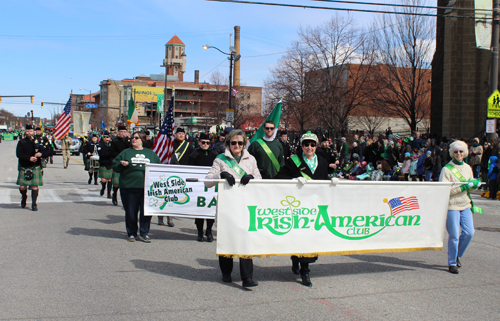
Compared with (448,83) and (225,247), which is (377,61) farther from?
(225,247)

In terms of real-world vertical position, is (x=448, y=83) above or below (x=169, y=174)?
above

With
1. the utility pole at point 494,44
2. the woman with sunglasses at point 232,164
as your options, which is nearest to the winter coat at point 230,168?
the woman with sunglasses at point 232,164

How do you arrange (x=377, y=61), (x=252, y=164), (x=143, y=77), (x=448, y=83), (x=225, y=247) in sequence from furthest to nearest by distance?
(x=143, y=77), (x=377, y=61), (x=448, y=83), (x=252, y=164), (x=225, y=247)

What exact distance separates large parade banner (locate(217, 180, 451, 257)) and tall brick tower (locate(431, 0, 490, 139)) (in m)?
22.7

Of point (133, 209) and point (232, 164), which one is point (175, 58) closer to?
point (133, 209)

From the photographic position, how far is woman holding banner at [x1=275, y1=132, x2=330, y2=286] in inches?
227

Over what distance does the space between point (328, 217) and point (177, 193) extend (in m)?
3.94

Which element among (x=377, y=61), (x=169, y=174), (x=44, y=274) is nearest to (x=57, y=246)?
(x=44, y=274)

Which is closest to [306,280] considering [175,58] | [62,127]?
[62,127]

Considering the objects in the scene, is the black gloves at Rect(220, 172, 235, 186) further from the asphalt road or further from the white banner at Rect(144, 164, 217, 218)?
the white banner at Rect(144, 164, 217, 218)

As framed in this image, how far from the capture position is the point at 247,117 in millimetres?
59500

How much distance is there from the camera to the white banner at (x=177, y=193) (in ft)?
28.8

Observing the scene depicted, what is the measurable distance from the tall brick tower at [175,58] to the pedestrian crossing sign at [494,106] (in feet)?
399

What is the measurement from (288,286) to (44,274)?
10.1 feet
